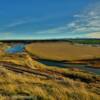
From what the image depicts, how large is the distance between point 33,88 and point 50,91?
0.75 meters

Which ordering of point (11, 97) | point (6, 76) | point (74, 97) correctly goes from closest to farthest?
point (11, 97)
point (74, 97)
point (6, 76)

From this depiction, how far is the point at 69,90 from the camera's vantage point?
11.6 meters

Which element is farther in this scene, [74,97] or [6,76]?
[6,76]

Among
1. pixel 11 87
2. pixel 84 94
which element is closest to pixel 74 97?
pixel 84 94

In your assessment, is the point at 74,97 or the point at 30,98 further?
the point at 74,97

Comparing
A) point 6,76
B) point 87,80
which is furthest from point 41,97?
point 87,80

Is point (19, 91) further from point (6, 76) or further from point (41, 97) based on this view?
point (6, 76)

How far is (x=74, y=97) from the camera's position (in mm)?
10812

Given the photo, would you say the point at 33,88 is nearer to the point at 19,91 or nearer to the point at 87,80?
the point at 19,91

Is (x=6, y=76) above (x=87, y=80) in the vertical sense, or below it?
above

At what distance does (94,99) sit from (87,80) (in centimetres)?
1153

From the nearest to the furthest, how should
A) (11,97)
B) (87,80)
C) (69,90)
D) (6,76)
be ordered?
(11,97)
(69,90)
(6,76)
(87,80)

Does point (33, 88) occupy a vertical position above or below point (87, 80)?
above

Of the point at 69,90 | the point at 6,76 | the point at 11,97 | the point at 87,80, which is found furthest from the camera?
the point at 87,80
